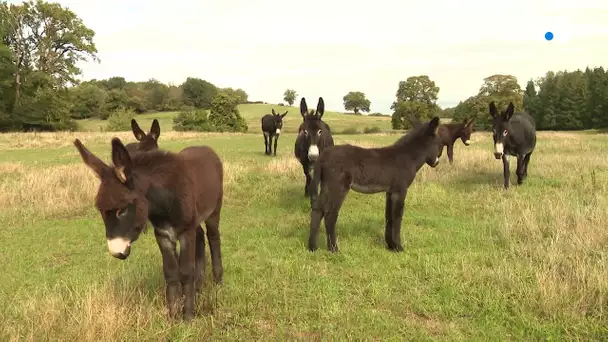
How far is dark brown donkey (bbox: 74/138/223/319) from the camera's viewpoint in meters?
3.17

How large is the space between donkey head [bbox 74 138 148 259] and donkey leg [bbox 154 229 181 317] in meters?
0.64

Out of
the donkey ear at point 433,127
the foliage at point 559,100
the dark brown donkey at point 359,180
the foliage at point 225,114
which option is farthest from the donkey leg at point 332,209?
the foliage at point 559,100

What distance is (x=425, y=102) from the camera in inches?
2837

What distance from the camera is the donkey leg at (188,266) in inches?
154

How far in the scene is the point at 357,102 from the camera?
136m

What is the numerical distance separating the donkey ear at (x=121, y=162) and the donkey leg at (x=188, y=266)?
3.08 ft

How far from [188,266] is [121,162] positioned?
1378 mm

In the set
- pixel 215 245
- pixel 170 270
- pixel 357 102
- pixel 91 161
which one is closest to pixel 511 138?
pixel 215 245

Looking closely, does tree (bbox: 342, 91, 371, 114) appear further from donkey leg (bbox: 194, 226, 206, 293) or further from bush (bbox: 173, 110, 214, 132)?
donkey leg (bbox: 194, 226, 206, 293)

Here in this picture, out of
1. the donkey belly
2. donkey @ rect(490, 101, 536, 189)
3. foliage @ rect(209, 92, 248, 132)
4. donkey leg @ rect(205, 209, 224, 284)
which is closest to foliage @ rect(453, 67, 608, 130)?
foliage @ rect(209, 92, 248, 132)

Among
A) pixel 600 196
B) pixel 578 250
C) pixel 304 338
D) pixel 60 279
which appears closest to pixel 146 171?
pixel 304 338

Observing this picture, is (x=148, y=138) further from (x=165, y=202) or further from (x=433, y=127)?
(x=433, y=127)

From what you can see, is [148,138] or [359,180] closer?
[359,180]

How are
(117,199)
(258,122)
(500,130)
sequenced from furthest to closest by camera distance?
(258,122), (500,130), (117,199)
